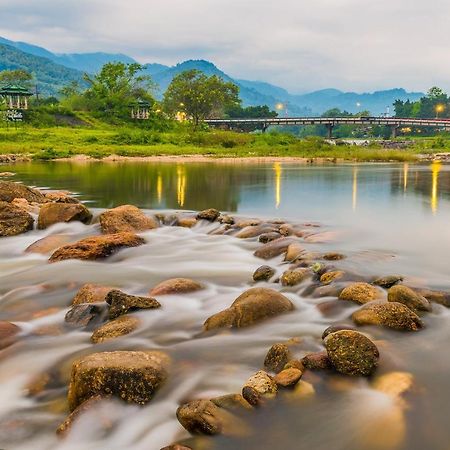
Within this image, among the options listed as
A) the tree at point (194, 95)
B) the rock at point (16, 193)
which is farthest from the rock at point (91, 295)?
the tree at point (194, 95)

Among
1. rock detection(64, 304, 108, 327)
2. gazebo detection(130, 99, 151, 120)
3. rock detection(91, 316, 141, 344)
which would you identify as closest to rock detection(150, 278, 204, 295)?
rock detection(64, 304, 108, 327)

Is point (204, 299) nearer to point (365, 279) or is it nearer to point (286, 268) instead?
point (286, 268)

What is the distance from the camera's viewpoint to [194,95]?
329ft

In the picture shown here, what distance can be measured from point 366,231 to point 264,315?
30.5 feet

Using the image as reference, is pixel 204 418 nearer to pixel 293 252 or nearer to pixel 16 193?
pixel 293 252

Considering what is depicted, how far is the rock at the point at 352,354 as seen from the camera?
622 centimetres

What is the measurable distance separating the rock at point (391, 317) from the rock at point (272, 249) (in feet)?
16.7

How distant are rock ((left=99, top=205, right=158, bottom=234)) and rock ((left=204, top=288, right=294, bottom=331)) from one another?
7901mm

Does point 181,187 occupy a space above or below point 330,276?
above

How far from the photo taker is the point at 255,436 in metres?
5.23

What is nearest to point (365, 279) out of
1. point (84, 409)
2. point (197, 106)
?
point (84, 409)

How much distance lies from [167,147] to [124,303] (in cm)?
6034

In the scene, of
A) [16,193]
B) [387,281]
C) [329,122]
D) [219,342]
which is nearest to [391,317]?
[387,281]

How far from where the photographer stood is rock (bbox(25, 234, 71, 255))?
13.8 metres
